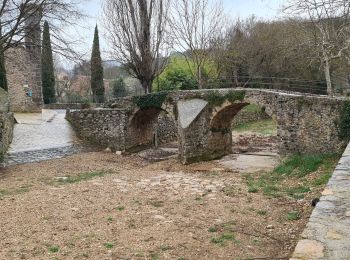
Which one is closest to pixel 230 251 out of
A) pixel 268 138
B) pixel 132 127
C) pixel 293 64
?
pixel 132 127

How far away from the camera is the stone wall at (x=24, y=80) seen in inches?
1047

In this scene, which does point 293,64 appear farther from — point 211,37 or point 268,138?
point 268,138

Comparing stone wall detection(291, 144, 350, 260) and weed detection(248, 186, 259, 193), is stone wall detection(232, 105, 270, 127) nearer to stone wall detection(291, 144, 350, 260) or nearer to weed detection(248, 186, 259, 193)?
weed detection(248, 186, 259, 193)

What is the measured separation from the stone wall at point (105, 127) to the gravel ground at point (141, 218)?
20.4ft

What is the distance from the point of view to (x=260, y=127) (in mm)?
27453

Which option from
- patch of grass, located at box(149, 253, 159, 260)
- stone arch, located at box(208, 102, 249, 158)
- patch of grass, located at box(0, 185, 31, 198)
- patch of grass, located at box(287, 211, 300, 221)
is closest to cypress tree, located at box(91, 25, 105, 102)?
stone arch, located at box(208, 102, 249, 158)

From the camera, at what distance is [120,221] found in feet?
26.1

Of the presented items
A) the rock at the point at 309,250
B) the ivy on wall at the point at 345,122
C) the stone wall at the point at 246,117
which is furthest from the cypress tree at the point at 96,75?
the rock at the point at 309,250

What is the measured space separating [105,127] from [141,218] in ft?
38.9

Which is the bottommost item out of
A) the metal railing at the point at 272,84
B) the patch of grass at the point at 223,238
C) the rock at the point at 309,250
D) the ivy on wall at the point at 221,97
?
the patch of grass at the point at 223,238

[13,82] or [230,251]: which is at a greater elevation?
[13,82]

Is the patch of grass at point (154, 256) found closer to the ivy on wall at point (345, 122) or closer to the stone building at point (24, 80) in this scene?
the ivy on wall at point (345, 122)

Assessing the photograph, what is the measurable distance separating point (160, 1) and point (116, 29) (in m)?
2.85

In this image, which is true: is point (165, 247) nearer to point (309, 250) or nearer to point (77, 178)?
point (309, 250)
